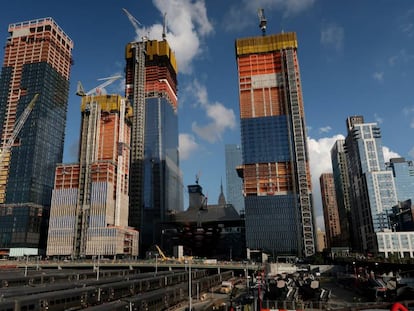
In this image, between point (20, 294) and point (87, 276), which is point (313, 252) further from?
point (20, 294)

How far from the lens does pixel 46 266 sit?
555 feet

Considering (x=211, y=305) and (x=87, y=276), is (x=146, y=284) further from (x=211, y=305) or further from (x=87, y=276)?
(x=87, y=276)

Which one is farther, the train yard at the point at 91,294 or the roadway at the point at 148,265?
the roadway at the point at 148,265

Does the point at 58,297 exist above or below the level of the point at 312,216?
below

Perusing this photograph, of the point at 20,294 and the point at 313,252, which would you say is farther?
the point at 313,252

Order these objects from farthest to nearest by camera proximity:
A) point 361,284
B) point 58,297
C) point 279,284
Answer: point 361,284 < point 58,297 < point 279,284

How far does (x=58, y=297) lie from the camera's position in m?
59.4

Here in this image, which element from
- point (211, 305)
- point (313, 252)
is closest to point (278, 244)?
point (313, 252)

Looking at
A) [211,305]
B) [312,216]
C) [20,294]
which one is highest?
[312,216]

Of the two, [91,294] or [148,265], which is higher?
[148,265]

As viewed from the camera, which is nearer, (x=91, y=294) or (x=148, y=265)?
(x=91, y=294)

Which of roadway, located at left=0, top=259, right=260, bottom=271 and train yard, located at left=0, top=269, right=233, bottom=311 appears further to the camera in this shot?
roadway, located at left=0, top=259, right=260, bottom=271

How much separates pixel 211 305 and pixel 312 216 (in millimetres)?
141051

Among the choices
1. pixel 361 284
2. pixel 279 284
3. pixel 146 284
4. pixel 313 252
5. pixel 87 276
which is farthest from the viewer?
pixel 313 252
